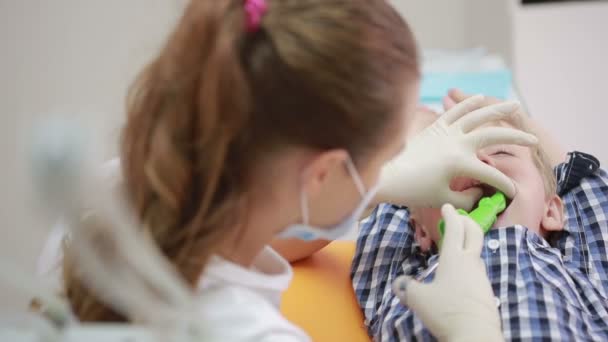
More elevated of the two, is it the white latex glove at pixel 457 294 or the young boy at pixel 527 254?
the white latex glove at pixel 457 294

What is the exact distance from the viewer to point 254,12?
2.37ft

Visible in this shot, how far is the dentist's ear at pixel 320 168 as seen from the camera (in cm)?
78

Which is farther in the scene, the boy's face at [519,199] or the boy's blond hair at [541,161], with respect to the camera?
the boy's blond hair at [541,161]

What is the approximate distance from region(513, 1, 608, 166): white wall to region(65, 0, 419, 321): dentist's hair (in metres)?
1.49

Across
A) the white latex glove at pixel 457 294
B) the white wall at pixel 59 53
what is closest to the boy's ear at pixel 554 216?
the white latex glove at pixel 457 294

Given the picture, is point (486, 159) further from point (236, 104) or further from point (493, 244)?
point (236, 104)

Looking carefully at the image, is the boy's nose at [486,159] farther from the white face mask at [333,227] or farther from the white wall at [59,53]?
the white wall at [59,53]

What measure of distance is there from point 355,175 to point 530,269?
1.41 ft

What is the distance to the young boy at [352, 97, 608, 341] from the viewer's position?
41.5 inches

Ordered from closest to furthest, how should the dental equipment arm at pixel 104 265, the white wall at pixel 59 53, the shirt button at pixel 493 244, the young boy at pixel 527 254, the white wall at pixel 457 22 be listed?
the dental equipment arm at pixel 104 265, the young boy at pixel 527 254, the shirt button at pixel 493 244, the white wall at pixel 59 53, the white wall at pixel 457 22

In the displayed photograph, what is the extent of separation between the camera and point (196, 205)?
771 millimetres

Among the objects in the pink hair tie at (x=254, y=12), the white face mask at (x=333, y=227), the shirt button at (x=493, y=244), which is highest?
the pink hair tie at (x=254, y=12)

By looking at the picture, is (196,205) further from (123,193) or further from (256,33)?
(256,33)

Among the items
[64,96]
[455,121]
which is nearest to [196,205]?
[455,121]
